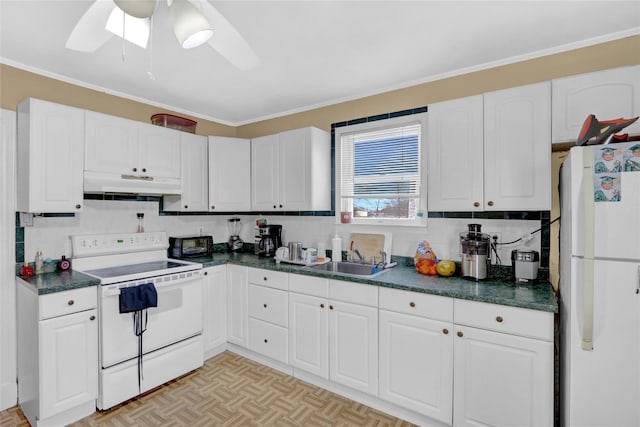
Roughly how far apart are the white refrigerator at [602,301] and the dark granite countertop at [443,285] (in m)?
0.22

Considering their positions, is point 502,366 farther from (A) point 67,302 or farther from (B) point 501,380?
(A) point 67,302

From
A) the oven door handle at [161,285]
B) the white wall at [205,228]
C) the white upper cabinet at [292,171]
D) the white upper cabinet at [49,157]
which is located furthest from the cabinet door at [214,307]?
the white upper cabinet at [49,157]

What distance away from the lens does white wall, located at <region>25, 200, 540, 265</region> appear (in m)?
2.44

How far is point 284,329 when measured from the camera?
2.78 metres

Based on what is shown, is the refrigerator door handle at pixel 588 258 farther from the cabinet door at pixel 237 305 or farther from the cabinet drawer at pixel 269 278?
the cabinet door at pixel 237 305

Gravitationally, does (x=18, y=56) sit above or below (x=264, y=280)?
above

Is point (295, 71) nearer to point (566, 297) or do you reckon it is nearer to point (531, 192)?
point (531, 192)

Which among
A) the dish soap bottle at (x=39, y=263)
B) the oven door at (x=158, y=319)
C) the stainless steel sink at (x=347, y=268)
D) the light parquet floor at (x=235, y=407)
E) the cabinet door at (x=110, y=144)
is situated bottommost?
the light parquet floor at (x=235, y=407)

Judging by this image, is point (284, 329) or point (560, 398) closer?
point (560, 398)

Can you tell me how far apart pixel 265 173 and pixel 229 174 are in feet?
1.34

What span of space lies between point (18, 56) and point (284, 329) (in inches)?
114

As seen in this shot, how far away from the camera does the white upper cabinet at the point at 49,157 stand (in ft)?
7.41

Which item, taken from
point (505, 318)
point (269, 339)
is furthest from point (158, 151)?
point (505, 318)

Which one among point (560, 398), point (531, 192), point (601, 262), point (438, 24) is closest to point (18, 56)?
point (438, 24)
